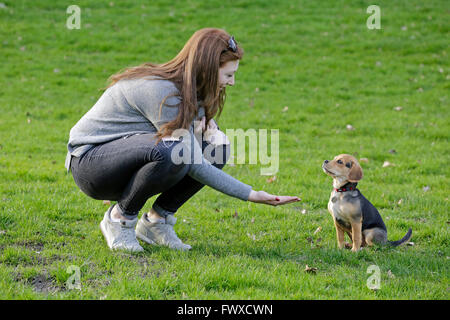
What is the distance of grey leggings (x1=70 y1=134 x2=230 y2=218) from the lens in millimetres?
3693

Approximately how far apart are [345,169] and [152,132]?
1.65 metres

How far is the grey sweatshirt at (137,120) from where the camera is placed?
3705 mm

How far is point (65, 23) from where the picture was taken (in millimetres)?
14656

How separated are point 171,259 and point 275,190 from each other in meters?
2.57

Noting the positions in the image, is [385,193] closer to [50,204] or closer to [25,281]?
[50,204]

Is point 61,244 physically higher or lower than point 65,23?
lower

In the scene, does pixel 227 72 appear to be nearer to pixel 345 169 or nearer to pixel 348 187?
pixel 345 169

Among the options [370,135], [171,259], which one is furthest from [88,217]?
[370,135]

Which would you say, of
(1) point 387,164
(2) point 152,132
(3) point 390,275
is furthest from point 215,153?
(1) point 387,164

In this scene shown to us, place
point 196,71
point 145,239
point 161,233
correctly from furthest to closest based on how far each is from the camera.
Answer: point 145,239 < point 161,233 < point 196,71

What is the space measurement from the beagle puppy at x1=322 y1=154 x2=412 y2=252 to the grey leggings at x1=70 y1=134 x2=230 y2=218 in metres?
1.24

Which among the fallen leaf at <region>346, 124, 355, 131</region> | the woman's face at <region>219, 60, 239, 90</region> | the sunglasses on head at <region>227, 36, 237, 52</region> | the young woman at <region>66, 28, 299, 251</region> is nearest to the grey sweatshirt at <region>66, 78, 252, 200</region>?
the young woman at <region>66, 28, 299, 251</region>

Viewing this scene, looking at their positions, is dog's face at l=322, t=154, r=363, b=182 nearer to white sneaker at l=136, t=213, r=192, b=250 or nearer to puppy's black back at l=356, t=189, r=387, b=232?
puppy's black back at l=356, t=189, r=387, b=232

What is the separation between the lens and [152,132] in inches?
156
